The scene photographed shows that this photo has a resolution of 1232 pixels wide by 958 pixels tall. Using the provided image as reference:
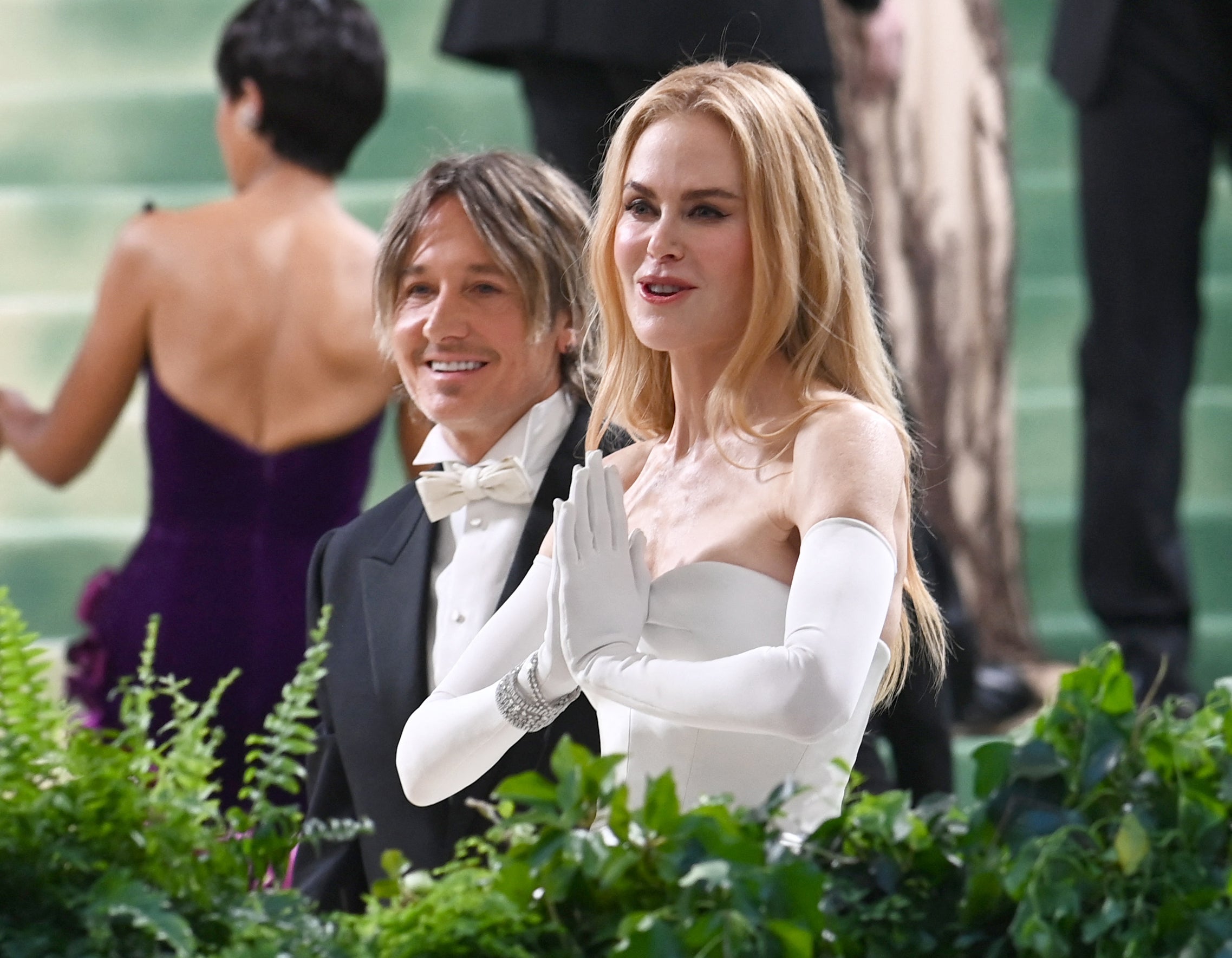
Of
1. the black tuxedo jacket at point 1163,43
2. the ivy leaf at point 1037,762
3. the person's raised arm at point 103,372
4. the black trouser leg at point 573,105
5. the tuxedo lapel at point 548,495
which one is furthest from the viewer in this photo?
the black tuxedo jacket at point 1163,43

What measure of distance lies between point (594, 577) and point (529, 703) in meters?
0.14

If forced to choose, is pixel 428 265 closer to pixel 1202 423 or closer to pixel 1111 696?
pixel 1111 696

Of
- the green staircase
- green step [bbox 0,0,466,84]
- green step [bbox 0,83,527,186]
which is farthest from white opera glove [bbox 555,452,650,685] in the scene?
green step [bbox 0,0,466,84]

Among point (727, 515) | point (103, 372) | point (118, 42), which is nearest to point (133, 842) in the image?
point (727, 515)

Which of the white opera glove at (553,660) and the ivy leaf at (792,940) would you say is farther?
the white opera glove at (553,660)

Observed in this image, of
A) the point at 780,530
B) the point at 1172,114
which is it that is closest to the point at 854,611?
the point at 780,530

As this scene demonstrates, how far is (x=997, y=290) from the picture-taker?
14.8ft

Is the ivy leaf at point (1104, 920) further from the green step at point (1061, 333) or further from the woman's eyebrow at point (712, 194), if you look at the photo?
the green step at point (1061, 333)

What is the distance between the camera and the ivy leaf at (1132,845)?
1.32 meters

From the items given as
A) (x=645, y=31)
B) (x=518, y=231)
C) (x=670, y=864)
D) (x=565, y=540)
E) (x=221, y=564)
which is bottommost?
(x=221, y=564)

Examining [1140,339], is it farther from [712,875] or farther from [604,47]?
[712,875]

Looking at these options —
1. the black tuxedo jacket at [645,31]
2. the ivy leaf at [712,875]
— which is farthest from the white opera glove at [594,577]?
the black tuxedo jacket at [645,31]

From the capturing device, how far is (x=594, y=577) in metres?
1.67

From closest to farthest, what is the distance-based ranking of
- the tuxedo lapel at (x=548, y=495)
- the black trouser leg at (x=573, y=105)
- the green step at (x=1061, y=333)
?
the tuxedo lapel at (x=548, y=495)
the black trouser leg at (x=573, y=105)
the green step at (x=1061, y=333)
